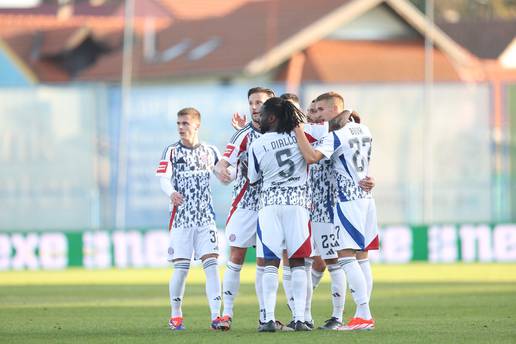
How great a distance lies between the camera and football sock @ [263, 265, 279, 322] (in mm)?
12961

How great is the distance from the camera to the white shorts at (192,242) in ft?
45.9

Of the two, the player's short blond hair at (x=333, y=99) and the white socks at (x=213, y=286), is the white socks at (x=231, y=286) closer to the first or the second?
the white socks at (x=213, y=286)

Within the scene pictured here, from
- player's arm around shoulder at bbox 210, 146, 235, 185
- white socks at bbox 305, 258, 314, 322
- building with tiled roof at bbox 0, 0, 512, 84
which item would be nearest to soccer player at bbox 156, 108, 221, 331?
player's arm around shoulder at bbox 210, 146, 235, 185

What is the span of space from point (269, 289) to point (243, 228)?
38.4 inches

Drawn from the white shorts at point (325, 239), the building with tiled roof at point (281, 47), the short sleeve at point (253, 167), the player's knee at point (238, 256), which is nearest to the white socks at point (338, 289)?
the white shorts at point (325, 239)

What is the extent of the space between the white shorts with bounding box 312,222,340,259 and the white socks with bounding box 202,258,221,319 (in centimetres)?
104

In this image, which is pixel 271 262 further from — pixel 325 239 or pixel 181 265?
pixel 181 265

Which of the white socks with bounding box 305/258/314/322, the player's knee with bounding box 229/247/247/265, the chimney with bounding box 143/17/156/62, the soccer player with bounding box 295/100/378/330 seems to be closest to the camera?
the soccer player with bounding box 295/100/378/330

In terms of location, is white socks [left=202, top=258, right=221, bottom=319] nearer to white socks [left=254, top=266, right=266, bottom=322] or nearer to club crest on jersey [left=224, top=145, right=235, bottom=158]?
white socks [left=254, top=266, right=266, bottom=322]

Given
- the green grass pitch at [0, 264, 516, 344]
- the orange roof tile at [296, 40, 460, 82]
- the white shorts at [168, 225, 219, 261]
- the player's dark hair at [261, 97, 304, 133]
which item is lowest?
the green grass pitch at [0, 264, 516, 344]

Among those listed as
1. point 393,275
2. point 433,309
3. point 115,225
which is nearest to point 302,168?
point 433,309

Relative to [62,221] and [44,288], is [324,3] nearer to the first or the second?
[62,221]

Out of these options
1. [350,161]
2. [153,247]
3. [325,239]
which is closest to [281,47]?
[153,247]

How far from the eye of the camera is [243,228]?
541 inches
